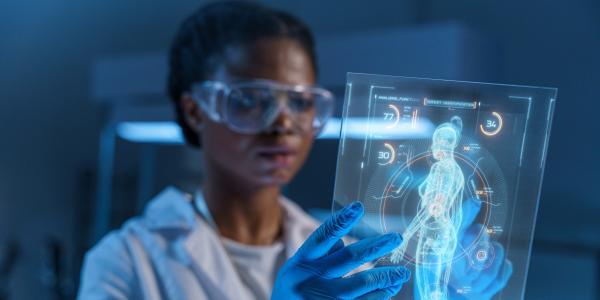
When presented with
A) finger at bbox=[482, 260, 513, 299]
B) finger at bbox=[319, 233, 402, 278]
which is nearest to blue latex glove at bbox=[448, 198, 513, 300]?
finger at bbox=[482, 260, 513, 299]

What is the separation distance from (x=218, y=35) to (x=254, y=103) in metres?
0.19

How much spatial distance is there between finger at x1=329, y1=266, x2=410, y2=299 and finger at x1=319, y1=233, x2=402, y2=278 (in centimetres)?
2

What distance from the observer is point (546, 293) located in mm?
2168

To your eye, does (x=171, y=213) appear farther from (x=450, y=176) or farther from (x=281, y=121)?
(x=450, y=176)

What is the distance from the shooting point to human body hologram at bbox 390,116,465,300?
0.82 m

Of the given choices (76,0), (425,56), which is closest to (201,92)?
(425,56)

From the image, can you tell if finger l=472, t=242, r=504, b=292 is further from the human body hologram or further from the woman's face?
the woman's face

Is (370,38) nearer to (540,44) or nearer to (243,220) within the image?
(540,44)

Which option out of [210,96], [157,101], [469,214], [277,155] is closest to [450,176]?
[469,214]

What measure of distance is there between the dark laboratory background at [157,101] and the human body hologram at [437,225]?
1094 millimetres

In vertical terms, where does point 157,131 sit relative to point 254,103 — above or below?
below

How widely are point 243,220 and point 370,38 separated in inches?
38.8

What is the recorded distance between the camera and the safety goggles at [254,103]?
1.19 m

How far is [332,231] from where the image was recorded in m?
0.78
